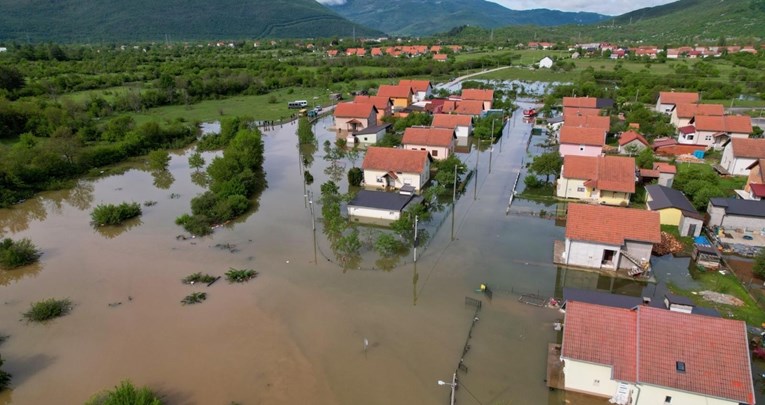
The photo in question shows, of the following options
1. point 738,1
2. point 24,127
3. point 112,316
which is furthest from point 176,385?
point 738,1

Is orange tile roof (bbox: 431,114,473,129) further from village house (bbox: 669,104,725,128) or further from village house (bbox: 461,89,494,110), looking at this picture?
village house (bbox: 669,104,725,128)

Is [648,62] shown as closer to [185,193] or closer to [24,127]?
[185,193]

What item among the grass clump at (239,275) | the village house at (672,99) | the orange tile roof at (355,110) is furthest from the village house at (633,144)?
the grass clump at (239,275)

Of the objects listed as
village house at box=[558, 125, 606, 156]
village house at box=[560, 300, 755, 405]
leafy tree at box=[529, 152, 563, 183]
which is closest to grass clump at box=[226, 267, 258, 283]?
village house at box=[560, 300, 755, 405]

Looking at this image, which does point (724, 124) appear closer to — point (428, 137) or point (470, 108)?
point (470, 108)

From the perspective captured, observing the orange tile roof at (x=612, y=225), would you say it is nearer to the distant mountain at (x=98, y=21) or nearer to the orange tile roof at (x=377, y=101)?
the orange tile roof at (x=377, y=101)
